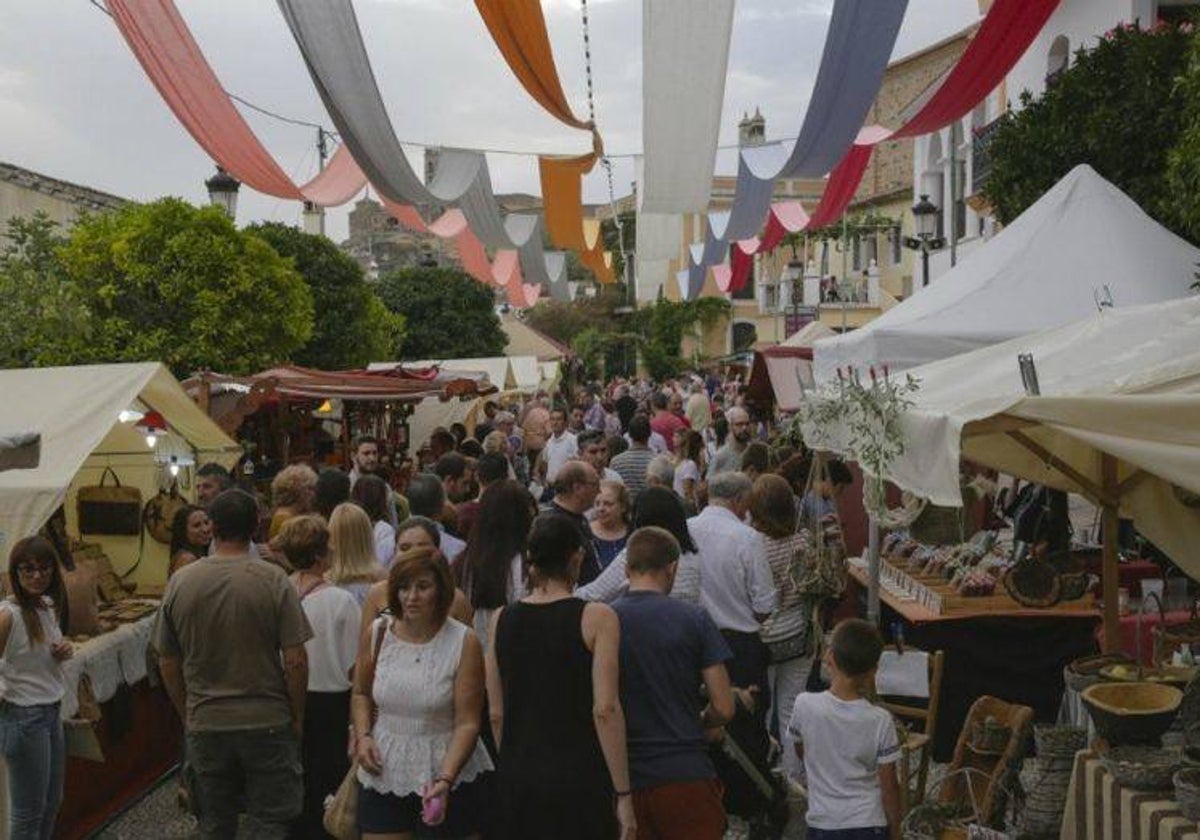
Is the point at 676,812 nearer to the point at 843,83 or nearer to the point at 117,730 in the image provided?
the point at 117,730

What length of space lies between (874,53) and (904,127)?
269 centimetres

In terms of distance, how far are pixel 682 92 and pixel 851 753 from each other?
6462mm

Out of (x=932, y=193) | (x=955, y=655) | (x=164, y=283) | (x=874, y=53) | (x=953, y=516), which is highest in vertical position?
(x=932, y=193)

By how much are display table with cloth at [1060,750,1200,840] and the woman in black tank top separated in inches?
60.5

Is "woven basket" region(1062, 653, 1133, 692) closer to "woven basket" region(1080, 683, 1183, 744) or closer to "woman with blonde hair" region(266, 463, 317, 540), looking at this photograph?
"woven basket" region(1080, 683, 1183, 744)

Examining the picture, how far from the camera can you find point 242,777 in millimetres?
4598

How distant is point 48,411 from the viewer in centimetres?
649

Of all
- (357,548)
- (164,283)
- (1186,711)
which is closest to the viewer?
(1186,711)

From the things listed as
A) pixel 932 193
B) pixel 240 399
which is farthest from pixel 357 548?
pixel 932 193

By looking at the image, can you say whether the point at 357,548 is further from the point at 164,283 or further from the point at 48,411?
the point at 164,283

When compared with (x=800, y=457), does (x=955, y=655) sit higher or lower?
lower

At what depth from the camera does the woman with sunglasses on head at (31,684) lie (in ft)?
15.7

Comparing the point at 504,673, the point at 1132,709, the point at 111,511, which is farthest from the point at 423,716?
the point at 111,511

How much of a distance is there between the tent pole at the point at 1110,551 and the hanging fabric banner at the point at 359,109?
5094mm
